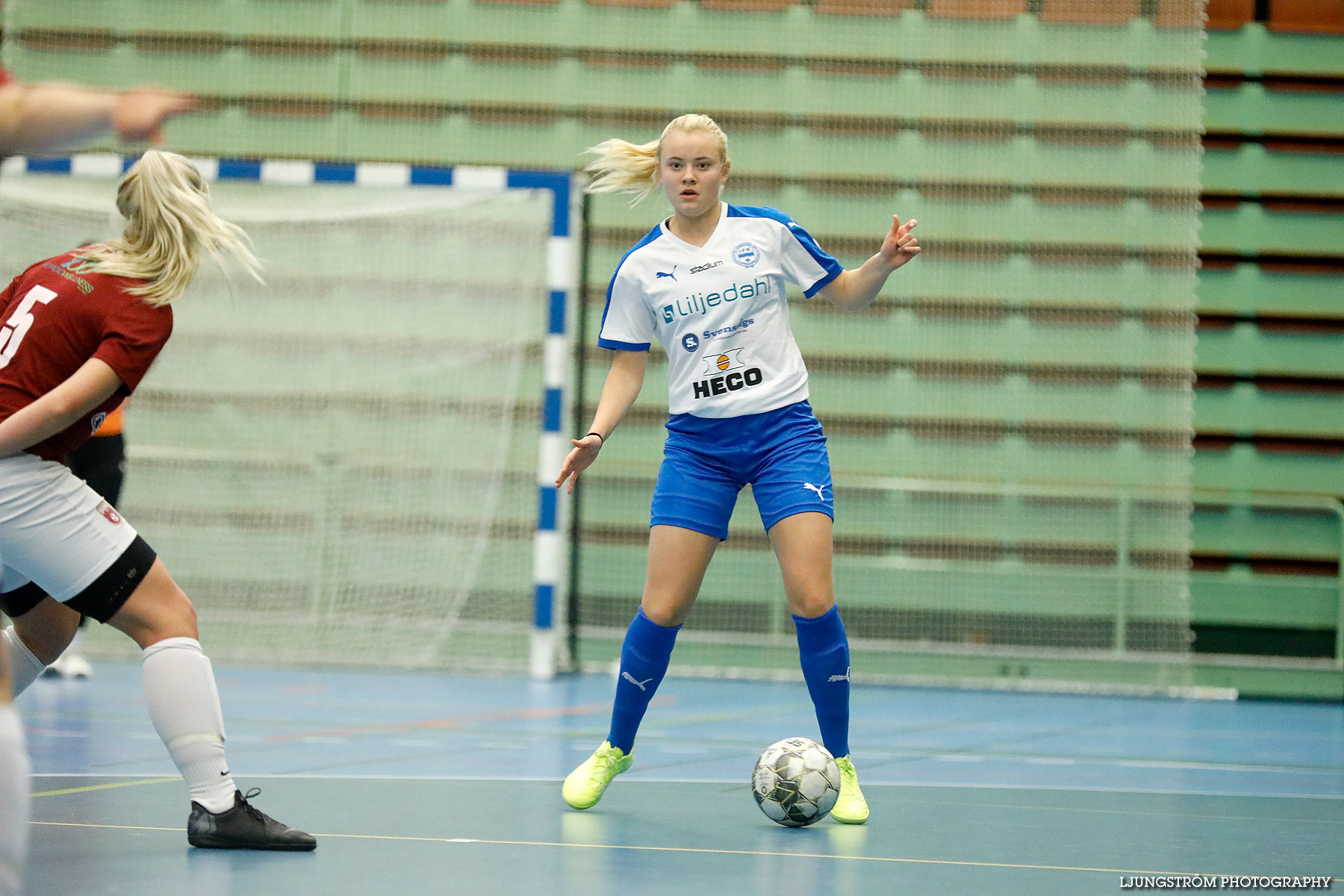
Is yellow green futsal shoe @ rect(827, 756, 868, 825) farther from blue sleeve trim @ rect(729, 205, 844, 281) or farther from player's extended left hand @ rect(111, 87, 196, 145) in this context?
player's extended left hand @ rect(111, 87, 196, 145)

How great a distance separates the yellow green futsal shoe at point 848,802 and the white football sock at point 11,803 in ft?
7.89

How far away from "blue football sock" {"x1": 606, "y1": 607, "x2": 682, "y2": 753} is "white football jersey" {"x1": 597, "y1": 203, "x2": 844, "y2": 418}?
63 centimetres

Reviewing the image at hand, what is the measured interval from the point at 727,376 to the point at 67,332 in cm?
174

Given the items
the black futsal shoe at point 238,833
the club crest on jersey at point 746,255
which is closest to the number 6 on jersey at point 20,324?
the black futsal shoe at point 238,833

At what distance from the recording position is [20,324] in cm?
337

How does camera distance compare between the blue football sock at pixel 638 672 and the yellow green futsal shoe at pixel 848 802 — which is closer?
the yellow green futsal shoe at pixel 848 802

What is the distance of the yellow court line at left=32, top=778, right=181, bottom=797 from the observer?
13.7 ft

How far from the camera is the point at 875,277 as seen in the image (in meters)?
4.31

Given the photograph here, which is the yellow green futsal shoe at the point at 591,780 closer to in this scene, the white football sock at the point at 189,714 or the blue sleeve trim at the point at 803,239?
the white football sock at the point at 189,714

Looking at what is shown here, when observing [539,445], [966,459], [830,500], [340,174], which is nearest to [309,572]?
[539,445]

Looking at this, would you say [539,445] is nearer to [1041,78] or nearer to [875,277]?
[1041,78]

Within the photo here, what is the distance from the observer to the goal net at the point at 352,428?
29.3ft

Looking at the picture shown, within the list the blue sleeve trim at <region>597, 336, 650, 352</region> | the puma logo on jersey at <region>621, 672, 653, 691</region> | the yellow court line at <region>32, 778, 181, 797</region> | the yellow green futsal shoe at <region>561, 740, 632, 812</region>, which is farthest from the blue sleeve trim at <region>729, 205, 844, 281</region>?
the yellow court line at <region>32, 778, 181, 797</region>

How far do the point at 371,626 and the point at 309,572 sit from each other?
516 millimetres
